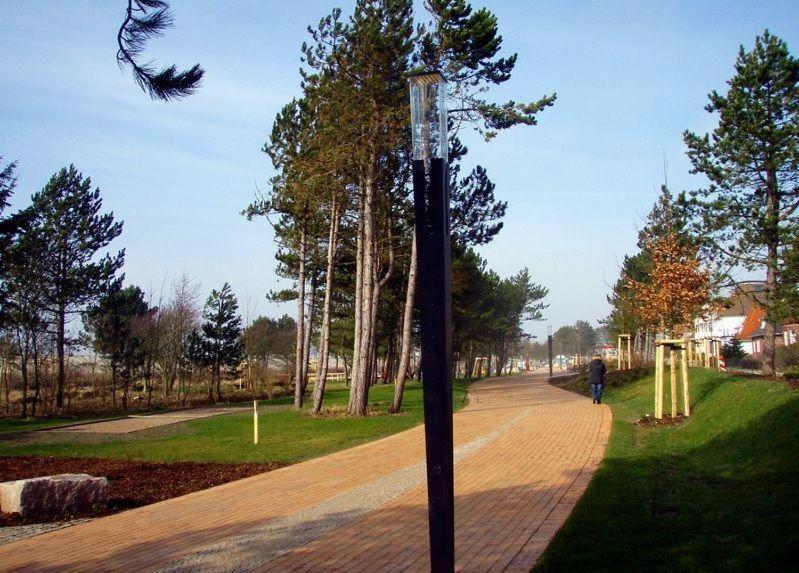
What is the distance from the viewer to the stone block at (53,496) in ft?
30.6

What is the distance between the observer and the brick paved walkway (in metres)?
7.05

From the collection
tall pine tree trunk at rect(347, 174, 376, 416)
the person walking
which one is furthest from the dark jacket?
tall pine tree trunk at rect(347, 174, 376, 416)

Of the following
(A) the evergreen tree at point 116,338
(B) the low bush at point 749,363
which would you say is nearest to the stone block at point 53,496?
(A) the evergreen tree at point 116,338

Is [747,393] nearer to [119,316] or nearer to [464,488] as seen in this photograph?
[464,488]

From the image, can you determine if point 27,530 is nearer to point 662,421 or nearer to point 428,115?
point 428,115

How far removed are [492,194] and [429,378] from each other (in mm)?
26151

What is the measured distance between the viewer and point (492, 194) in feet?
99.3

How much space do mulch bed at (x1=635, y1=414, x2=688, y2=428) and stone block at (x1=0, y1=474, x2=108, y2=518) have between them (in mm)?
11517

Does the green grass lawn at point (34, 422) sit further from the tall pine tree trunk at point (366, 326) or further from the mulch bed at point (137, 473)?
the mulch bed at point (137, 473)

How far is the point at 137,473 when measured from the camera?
13055 mm

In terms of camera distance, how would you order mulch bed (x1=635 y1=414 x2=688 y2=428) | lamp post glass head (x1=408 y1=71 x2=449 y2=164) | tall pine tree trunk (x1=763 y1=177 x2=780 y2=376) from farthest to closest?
tall pine tree trunk (x1=763 y1=177 x2=780 y2=376)
mulch bed (x1=635 y1=414 x2=688 y2=428)
lamp post glass head (x1=408 y1=71 x2=449 y2=164)

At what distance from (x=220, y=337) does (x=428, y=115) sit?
38.9m

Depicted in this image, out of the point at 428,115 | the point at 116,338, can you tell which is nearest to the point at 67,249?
the point at 116,338

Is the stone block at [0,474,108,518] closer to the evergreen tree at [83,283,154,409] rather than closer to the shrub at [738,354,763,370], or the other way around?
the evergreen tree at [83,283,154,409]
